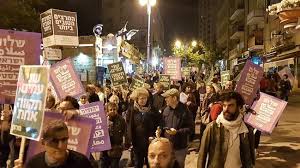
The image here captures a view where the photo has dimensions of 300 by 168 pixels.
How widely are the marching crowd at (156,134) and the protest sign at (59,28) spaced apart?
70.6 inches

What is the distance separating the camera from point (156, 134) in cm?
685

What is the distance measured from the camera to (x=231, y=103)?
5.52 metres

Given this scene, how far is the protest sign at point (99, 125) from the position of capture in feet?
26.0

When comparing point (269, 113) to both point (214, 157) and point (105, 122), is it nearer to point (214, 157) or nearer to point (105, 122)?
point (105, 122)

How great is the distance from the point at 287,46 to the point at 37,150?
32.3m

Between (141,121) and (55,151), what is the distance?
14.4 feet

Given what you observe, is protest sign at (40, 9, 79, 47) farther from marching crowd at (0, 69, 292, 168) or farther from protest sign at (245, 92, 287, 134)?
protest sign at (245, 92, 287, 134)

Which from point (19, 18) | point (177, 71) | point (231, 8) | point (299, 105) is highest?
point (231, 8)

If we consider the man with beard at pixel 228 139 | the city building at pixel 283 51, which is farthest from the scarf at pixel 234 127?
the city building at pixel 283 51

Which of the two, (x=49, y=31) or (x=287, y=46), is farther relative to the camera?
(x=287, y=46)

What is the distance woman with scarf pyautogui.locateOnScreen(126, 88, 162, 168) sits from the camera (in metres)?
8.46

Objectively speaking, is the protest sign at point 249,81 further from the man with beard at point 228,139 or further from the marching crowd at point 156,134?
the man with beard at point 228,139

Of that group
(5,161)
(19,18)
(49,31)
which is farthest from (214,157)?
(19,18)

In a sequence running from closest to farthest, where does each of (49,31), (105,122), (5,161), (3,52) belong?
(3,52), (105,122), (5,161), (49,31)
